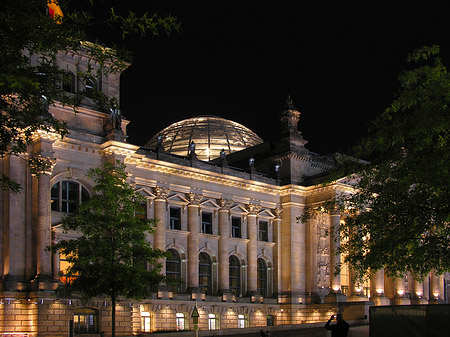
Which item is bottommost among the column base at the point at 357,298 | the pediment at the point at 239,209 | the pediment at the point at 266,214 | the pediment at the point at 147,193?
the column base at the point at 357,298

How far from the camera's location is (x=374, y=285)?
66.8 meters

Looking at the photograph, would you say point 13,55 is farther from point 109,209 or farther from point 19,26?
point 109,209

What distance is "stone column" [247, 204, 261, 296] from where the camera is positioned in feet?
203

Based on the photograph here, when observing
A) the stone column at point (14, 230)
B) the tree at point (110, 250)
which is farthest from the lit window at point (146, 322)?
the tree at point (110, 250)

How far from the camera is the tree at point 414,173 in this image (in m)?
28.0

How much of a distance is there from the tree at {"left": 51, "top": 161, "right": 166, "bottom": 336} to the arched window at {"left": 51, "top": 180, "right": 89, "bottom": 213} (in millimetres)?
10243

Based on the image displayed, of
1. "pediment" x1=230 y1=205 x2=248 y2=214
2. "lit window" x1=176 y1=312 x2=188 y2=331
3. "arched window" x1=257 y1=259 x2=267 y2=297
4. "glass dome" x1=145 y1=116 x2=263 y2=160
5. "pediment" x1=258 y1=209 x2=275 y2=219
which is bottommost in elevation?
"lit window" x1=176 y1=312 x2=188 y2=331

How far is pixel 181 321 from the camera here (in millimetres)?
55250

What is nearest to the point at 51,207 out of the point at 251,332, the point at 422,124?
the point at 251,332

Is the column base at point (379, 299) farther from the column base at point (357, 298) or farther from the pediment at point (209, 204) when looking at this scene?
the pediment at point (209, 204)

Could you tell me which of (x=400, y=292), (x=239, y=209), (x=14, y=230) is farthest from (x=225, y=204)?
(x=400, y=292)

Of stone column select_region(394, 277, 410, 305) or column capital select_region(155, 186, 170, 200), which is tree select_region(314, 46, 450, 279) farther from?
stone column select_region(394, 277, 410, 305)

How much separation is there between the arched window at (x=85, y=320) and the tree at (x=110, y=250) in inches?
395

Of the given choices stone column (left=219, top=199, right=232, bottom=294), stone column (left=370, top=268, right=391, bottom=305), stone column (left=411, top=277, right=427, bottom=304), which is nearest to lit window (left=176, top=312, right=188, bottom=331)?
stone column (left=219, top=199, right=232, bottom=294)
